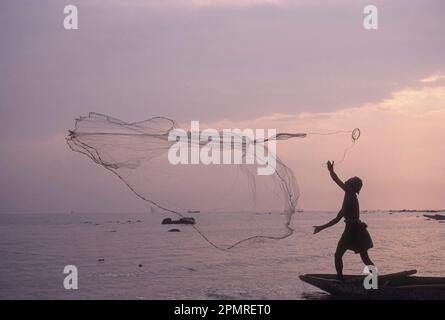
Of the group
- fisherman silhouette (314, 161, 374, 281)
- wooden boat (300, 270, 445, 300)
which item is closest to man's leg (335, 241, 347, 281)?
fisherman silhouette (314, 161, 374, 281)

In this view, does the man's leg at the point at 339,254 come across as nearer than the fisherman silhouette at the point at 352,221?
No

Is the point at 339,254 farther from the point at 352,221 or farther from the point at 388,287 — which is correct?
the point at 388,287

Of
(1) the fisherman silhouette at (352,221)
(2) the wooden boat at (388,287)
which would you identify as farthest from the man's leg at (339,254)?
(2) the wooden boat at (388,287)

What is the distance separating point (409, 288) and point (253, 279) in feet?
37.9

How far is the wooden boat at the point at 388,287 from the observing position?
1373 centimetres

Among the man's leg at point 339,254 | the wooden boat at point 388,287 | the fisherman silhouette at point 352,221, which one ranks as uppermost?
the fisherman silhouette at point 352,221

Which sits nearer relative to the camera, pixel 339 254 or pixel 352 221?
pixel 352 221

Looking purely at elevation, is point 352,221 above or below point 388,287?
above

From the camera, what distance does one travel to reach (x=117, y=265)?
112 feet

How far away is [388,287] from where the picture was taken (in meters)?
14.2

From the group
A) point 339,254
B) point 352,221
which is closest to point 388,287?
point 339,254

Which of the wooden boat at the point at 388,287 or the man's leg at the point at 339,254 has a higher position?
the man's leg at the point at 339,254

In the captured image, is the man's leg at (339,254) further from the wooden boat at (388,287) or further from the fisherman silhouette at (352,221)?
the wooden boat at (388,287)
